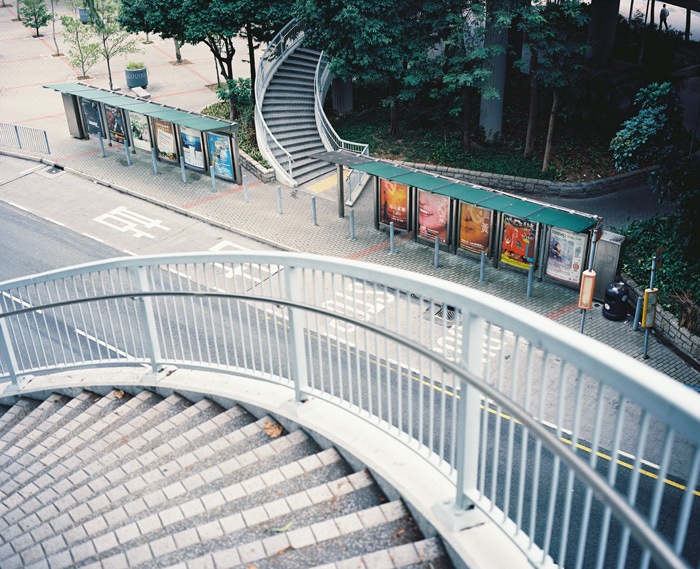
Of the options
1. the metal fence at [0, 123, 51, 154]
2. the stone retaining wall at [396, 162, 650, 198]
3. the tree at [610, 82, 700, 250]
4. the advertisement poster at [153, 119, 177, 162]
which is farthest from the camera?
the metal fence at [0, 123, 51, 154]

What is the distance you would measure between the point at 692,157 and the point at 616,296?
4736 mm

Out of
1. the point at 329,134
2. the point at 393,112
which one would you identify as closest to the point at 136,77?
the point at 329,134

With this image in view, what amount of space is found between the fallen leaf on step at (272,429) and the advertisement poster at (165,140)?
67.5ft

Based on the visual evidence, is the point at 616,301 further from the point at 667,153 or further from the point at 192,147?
the point at 192,147

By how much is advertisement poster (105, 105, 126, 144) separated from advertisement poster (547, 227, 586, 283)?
55.2ft

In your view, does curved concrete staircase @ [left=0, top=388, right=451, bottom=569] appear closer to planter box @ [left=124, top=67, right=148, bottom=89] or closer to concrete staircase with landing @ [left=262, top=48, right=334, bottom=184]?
concrete staircase with landing @ [left=262, top=48, right=334, bottom=184]

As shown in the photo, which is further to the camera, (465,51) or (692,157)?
(465,51)

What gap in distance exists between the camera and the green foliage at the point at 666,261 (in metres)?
15.6

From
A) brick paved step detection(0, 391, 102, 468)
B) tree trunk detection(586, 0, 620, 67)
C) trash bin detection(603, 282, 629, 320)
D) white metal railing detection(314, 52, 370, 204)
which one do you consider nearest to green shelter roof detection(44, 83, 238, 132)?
white metal railing detection(314, 52, 370, 204)

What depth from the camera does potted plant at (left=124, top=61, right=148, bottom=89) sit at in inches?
1398

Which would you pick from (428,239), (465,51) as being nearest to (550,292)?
(428,239)

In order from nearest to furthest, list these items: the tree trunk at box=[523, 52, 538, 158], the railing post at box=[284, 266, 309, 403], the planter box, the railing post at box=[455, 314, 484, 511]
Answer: the railing post at box=[455, 314, 484, 511] → the railing post at box=[284, 266, 309, 403] → the tree trunk at box=[523, 52, 538, 158] → the planter box

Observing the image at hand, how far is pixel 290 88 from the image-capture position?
93.1 ft

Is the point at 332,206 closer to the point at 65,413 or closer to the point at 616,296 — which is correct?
the point at 616,296
